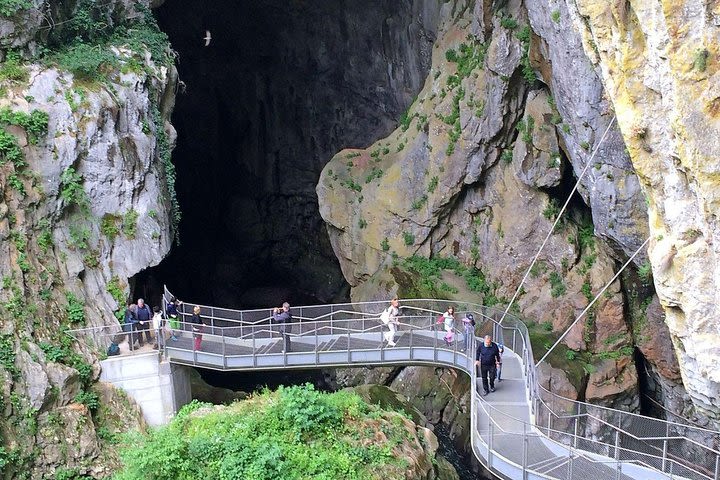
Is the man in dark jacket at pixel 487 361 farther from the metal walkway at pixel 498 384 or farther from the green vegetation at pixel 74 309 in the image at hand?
the green vegetation at pixel 74 309

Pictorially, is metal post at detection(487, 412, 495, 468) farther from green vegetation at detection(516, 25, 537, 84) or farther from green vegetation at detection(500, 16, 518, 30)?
green vegetation at detection(500, 16, 518, 30)

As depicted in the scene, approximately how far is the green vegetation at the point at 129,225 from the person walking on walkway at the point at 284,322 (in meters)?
4.83

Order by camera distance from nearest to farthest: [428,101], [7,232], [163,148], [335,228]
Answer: [7,232]
[163,148]
[428,101]
[335,228]

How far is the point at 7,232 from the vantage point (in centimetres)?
1934

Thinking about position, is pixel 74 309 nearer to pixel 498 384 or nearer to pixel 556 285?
pixel 498 384

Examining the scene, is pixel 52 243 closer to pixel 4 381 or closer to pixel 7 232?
pixel 7 232

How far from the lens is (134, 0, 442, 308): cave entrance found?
117 feet

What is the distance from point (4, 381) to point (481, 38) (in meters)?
18.4

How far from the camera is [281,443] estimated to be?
14867 millimetres

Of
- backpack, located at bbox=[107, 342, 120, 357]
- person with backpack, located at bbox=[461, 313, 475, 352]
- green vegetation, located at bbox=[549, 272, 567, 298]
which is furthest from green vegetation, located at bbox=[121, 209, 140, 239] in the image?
green vegetation, located at bbox=[549, 272, 567, 298]

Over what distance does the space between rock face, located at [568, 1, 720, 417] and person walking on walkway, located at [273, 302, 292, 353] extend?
979 centimetres

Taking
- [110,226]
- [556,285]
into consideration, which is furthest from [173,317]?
[556,285]

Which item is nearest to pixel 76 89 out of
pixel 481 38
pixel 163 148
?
pixel 163 148

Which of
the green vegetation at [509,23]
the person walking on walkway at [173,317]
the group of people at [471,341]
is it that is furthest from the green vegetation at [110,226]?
the green vegetation at [509,23]
